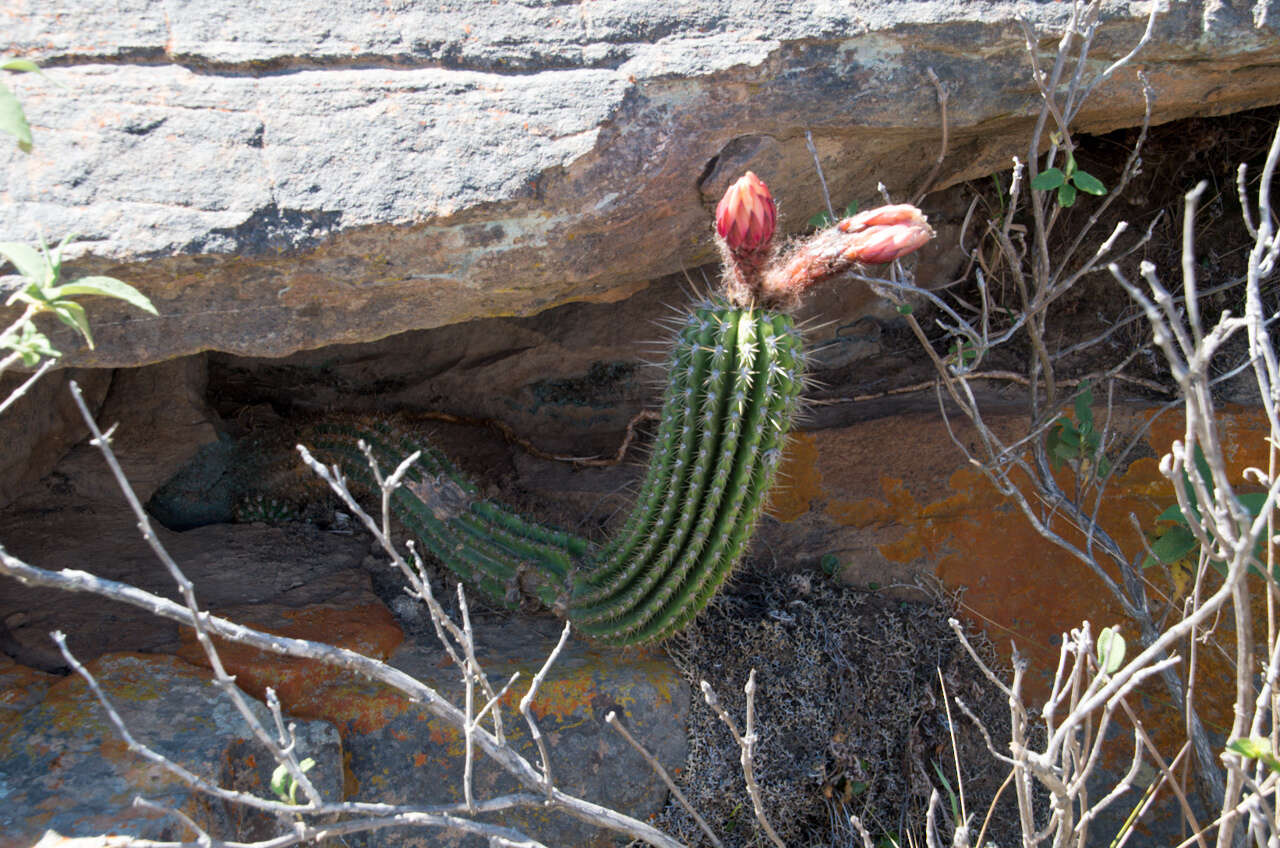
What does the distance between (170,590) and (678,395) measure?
1.69m

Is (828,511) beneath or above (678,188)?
beneath

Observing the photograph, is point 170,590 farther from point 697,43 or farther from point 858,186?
point 858,186

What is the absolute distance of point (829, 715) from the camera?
8.63 ft

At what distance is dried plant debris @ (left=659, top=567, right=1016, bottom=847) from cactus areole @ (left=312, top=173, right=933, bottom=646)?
292 millimetres

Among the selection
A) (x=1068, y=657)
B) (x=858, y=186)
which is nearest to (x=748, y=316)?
(x=858, y=186)

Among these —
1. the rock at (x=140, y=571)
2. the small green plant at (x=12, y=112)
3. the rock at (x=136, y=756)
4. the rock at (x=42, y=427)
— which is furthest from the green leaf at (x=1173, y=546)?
the rock at (x=42, y=427)

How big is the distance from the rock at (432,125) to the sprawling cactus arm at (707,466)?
18.2 inches

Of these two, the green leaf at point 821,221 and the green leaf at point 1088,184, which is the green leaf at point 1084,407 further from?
the green leaf at point 821,221

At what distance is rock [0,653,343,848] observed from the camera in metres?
1.92

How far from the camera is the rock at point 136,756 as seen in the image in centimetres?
192

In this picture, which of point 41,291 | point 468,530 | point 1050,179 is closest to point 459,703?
point 468,530

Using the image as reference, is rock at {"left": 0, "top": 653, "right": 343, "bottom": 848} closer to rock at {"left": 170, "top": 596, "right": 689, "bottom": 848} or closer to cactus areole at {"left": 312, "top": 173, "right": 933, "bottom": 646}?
rock at {"left": 170, "top": 596, "right": 689, "bottom": 848}

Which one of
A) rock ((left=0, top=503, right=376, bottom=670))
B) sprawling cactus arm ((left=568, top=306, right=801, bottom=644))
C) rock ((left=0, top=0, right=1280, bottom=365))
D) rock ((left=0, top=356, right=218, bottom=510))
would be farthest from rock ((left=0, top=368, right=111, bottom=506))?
sprawling cactus arm ((left=568, top=306, right=801, bottom=644))

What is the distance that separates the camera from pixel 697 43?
2.27 m
